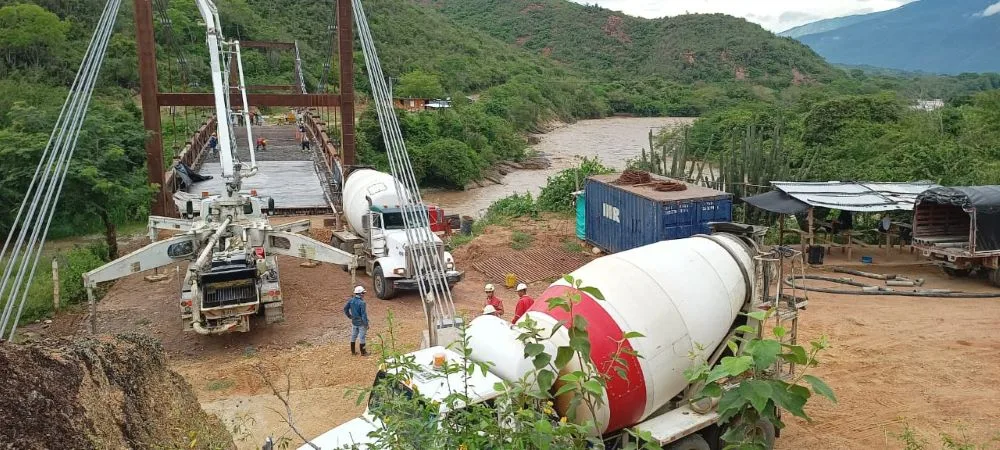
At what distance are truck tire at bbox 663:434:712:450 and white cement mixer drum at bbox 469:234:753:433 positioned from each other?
0.44 metres

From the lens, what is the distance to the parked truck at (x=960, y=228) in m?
16.8

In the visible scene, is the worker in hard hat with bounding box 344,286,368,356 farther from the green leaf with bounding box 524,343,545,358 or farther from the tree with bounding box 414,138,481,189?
the tree with bounding box 414,138,481,189

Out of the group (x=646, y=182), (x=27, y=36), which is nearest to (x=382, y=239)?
(x=646, y=182)

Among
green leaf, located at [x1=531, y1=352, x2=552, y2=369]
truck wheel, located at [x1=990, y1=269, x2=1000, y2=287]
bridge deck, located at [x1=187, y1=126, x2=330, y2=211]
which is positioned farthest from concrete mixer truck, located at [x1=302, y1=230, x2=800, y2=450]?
bridge deck, located at [x1=187, y1=126, x2=330, y2=211]

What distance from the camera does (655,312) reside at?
296 inches

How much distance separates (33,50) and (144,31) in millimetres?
25875

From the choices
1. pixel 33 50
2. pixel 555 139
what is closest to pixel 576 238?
pixel 33 50

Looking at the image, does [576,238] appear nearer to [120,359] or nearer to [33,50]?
[120,359]

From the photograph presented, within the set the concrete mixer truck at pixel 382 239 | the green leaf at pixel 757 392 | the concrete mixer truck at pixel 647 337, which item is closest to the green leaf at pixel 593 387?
the green leaf at pixel 757 392

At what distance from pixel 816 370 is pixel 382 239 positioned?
1003cm

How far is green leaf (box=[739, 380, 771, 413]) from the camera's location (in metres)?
4.00

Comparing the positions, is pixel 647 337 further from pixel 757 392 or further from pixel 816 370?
pixel 816 370

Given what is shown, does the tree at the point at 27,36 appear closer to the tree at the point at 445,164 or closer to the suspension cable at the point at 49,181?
the tree at the point at 445,164

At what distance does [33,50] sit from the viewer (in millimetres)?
41281
